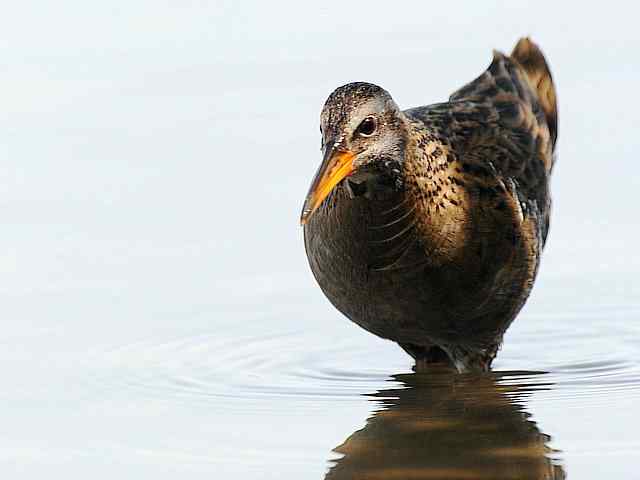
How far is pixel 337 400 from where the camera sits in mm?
8242

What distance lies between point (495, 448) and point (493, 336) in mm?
1655

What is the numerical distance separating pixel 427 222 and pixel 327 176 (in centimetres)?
85

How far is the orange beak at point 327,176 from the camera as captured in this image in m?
7.43

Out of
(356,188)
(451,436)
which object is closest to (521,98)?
(356,188)

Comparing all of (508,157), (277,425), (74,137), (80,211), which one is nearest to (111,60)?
(74,137)

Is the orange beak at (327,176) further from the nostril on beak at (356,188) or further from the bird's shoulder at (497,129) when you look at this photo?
the bird's shoulder at (497,129)

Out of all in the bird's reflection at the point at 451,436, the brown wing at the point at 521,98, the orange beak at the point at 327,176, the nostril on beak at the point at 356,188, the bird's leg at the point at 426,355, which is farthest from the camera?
the brown wing at the point at 521,98

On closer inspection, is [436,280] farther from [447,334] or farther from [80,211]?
[80,211]

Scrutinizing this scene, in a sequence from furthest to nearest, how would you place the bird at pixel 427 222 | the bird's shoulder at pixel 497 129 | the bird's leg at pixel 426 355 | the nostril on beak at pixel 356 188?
the bird's leg at pixel 426 355 < the bird's shoulder at pixel 497 129 < the nostril on beak at pixel 356 188 < the bird at pixel 427 222

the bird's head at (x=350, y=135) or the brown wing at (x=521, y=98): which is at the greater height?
the brown wing at (x=521, y=98)

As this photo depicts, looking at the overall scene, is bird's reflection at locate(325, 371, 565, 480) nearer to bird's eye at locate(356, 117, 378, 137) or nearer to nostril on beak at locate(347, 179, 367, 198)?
nostril on beak at locate(347, 179, 367, 198)

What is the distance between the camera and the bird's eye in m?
7.63

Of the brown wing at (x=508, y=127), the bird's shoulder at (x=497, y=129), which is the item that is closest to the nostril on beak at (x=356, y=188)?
the bird's shoulder at (x=497, y=129)

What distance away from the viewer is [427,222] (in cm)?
817
